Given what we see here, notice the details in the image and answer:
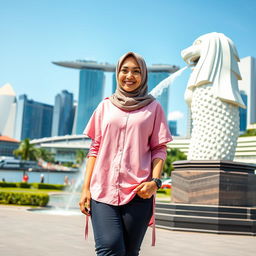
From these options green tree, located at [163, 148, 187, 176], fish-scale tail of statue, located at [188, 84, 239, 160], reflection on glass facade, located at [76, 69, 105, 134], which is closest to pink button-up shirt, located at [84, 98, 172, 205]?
fish-scale tail of statue, located at [188, 84, 239, 160]

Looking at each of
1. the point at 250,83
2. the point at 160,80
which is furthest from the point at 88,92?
the point at 250,83

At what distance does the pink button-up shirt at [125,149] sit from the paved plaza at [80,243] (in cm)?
263

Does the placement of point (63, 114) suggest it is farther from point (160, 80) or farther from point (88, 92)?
point (160, 80)

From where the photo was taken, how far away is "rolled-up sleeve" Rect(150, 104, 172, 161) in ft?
7.70

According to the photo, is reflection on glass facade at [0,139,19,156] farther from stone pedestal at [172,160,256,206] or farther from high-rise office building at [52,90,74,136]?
stone pedestal at [172,160,256,206]

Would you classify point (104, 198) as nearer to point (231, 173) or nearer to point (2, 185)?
point (231, 173)

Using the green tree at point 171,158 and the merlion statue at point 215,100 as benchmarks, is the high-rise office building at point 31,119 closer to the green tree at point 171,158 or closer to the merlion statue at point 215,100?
the green tree at point 171,158

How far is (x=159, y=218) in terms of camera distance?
26.5ft

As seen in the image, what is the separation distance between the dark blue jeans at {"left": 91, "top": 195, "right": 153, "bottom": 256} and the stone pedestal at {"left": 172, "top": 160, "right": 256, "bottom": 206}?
561cm

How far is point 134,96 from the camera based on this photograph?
240cm

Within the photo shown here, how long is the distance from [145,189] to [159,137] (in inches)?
13.9

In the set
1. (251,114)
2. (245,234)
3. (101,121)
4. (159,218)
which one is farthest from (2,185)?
(251,114)

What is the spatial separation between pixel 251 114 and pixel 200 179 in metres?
119

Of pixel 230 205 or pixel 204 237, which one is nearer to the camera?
pixel 204 237
